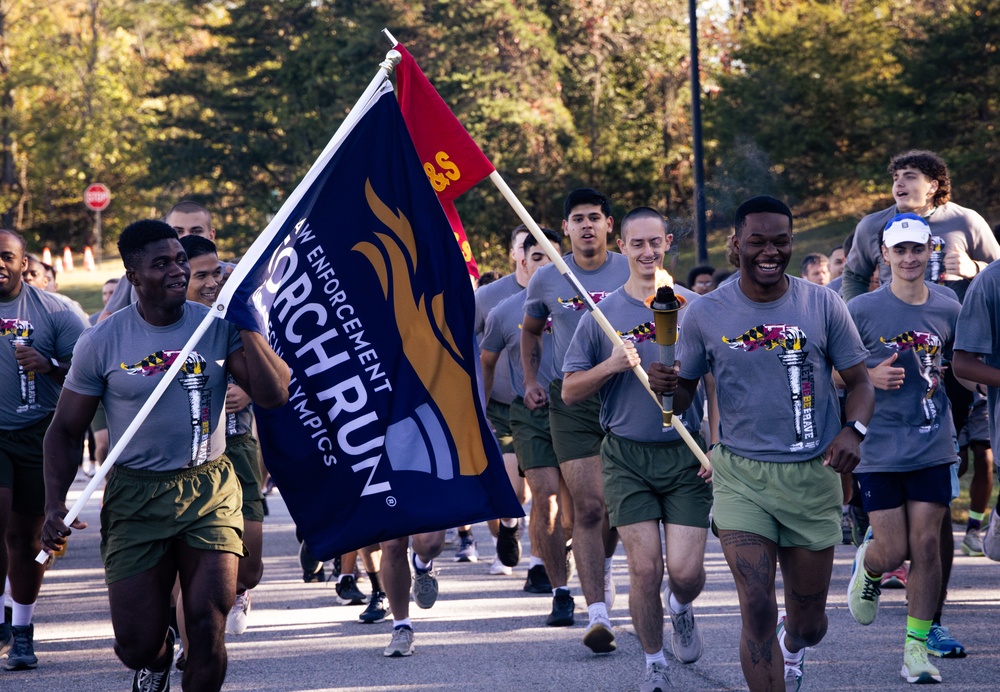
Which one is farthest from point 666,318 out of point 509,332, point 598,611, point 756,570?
point 509,332

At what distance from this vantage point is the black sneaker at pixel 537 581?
375 inches

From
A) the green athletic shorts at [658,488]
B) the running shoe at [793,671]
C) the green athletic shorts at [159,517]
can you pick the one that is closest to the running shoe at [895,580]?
the green athletic shorts at [658,488]

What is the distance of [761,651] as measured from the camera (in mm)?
5406

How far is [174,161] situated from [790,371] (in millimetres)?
41261

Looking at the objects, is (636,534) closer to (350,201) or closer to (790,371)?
(790,371)

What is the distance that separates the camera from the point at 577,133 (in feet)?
128

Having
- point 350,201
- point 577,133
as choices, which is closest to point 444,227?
point 350,201

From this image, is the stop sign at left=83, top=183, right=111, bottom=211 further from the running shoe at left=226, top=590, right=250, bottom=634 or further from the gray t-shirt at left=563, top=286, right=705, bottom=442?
the gray t-shirt at left=563, top=286, right=705, bottom=442

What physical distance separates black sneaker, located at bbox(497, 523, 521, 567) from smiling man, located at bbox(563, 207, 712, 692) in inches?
110

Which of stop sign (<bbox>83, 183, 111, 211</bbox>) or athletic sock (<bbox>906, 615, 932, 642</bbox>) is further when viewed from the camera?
stop sign (<bbox>83, 183, 111, 211</bbox>)

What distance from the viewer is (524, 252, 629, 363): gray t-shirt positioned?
8.14 meters

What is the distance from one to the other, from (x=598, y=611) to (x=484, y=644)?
2.70ft

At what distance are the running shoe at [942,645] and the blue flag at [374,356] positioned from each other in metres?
2.63

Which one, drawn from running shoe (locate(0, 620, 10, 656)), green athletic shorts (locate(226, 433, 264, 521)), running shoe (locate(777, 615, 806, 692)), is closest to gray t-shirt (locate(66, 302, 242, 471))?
green athletic shorts (locate(226, 433, 264, 521))
